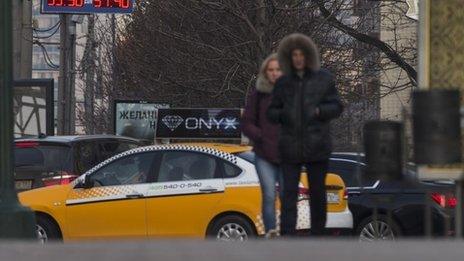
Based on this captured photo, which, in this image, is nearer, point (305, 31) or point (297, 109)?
point (297, 109)

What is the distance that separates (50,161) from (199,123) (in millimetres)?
4849

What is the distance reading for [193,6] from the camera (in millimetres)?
21281

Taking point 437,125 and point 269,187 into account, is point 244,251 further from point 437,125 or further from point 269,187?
point 269,187

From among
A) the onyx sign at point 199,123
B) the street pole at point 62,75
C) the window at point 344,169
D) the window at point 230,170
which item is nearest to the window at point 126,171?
the window at point 230,170

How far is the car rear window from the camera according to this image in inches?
516

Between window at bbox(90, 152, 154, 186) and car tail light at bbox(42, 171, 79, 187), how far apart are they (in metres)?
1.42

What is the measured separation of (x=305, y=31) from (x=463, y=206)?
14.3 metres

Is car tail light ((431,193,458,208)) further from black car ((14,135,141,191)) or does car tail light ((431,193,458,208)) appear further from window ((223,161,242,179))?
black car ((14,135,141,191))

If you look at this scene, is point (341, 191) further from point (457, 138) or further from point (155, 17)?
point (155, 17)

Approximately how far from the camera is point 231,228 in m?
10.9

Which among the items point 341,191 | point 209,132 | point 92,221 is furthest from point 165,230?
point 209,132

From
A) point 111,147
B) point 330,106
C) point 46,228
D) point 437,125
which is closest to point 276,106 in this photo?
point 330,106

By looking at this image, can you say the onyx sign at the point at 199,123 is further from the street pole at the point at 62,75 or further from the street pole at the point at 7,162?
the street pole at the point at 62,75

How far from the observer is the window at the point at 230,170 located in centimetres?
1105
